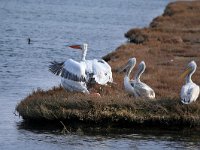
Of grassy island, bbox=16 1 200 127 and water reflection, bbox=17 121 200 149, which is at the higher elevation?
grassy island, bbox=16 1 200 127

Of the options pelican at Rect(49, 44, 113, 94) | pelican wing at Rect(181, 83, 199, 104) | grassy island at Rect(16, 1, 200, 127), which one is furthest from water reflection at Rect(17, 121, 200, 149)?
pelican at Rect(49, 44, 113, 94)

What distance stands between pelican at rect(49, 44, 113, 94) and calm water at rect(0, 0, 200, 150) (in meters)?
1.42

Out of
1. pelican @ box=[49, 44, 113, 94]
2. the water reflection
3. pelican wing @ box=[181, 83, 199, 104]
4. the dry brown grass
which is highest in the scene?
pelican @ box=[49, 44, 113, 94]

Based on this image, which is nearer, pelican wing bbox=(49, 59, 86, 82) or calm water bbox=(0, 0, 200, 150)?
calm water bbox=(0, 0, 200, 150)

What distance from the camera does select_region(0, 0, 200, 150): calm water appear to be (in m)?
15.4

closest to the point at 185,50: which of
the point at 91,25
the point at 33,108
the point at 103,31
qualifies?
the point at 33,108

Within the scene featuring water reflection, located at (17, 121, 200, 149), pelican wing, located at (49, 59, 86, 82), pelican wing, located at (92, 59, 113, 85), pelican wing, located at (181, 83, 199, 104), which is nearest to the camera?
water reflection, located at (17, 121, 200, 149)

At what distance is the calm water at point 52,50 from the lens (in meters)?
15.4

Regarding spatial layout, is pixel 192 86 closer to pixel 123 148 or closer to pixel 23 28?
pixel 123 148

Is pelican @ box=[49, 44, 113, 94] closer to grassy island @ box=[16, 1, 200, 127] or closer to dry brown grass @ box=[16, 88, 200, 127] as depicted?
grassy island @ box=[16, 1, 200, 127]

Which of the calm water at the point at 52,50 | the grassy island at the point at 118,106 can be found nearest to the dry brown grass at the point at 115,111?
the grassy island at the point at 118,106

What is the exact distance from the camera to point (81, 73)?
17.2m

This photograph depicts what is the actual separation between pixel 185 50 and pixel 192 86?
11.7 meters

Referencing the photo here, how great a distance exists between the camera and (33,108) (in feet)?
53.1
